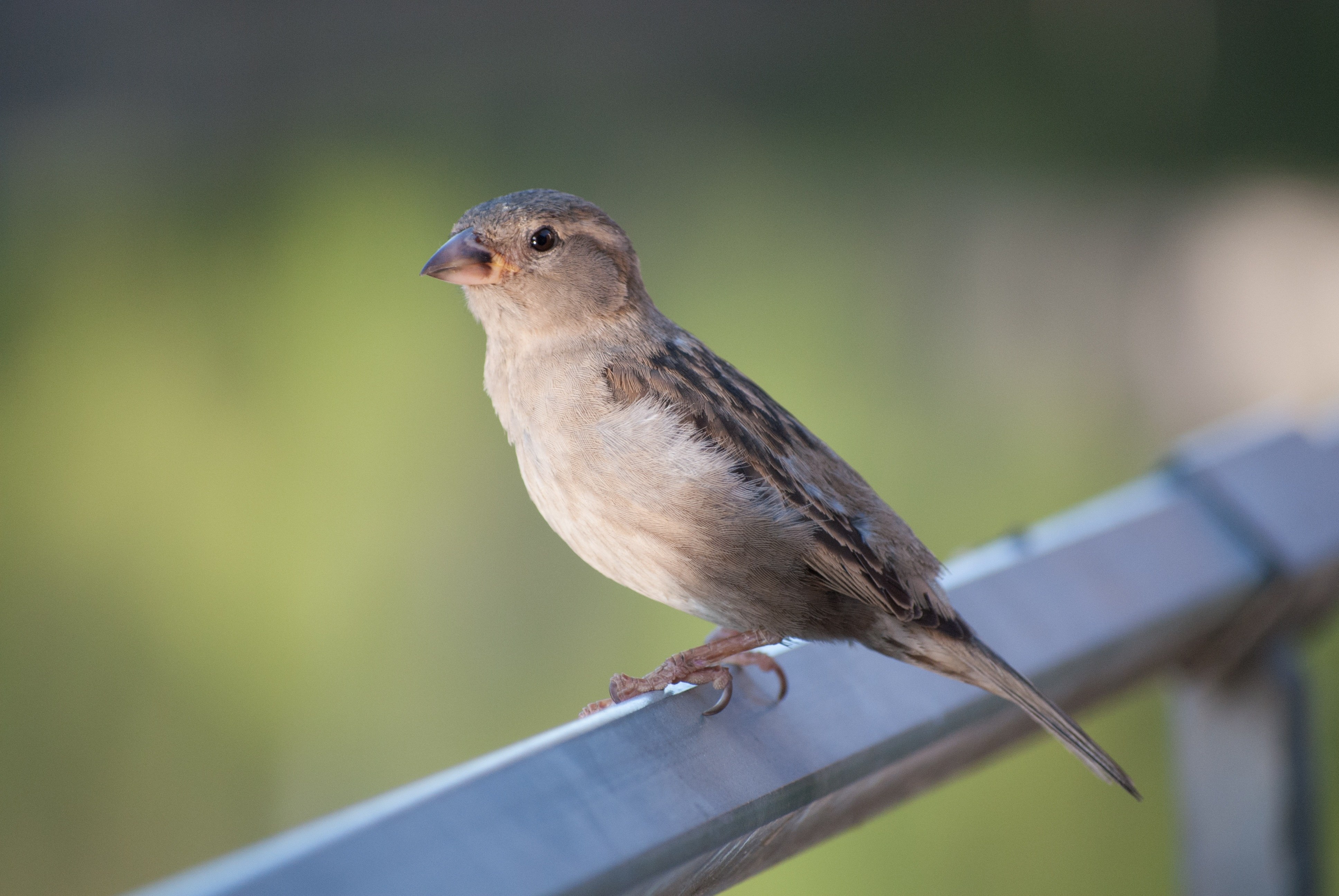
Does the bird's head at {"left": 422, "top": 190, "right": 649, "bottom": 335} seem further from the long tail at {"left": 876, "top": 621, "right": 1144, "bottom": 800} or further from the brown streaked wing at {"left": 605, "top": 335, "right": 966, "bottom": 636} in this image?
the long tail at {"left": 876, "top": 621, "right": 1144, "bottom": 800}

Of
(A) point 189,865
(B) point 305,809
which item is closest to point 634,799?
(B) point 305,809

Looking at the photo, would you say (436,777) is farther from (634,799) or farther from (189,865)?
(189,865)

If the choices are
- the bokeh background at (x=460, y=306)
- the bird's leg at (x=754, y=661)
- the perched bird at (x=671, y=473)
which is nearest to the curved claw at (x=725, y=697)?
the bird's leg at (x=754, y=661)

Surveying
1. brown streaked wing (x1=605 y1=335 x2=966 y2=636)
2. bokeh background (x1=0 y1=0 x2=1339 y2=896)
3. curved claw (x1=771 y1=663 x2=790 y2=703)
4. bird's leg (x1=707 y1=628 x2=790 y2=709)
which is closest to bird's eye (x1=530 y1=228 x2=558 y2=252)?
brown streaked wing (x1=605 y1=335 x2=966 y2=636)

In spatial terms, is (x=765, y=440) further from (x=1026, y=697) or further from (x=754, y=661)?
(x=1026, y=697)

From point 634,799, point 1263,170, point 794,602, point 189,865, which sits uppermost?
point 634,799

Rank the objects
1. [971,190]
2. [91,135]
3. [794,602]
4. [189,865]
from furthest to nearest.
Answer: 1. [189,865]
2. [91,135]
3. [971,190]
4. [794,602]
